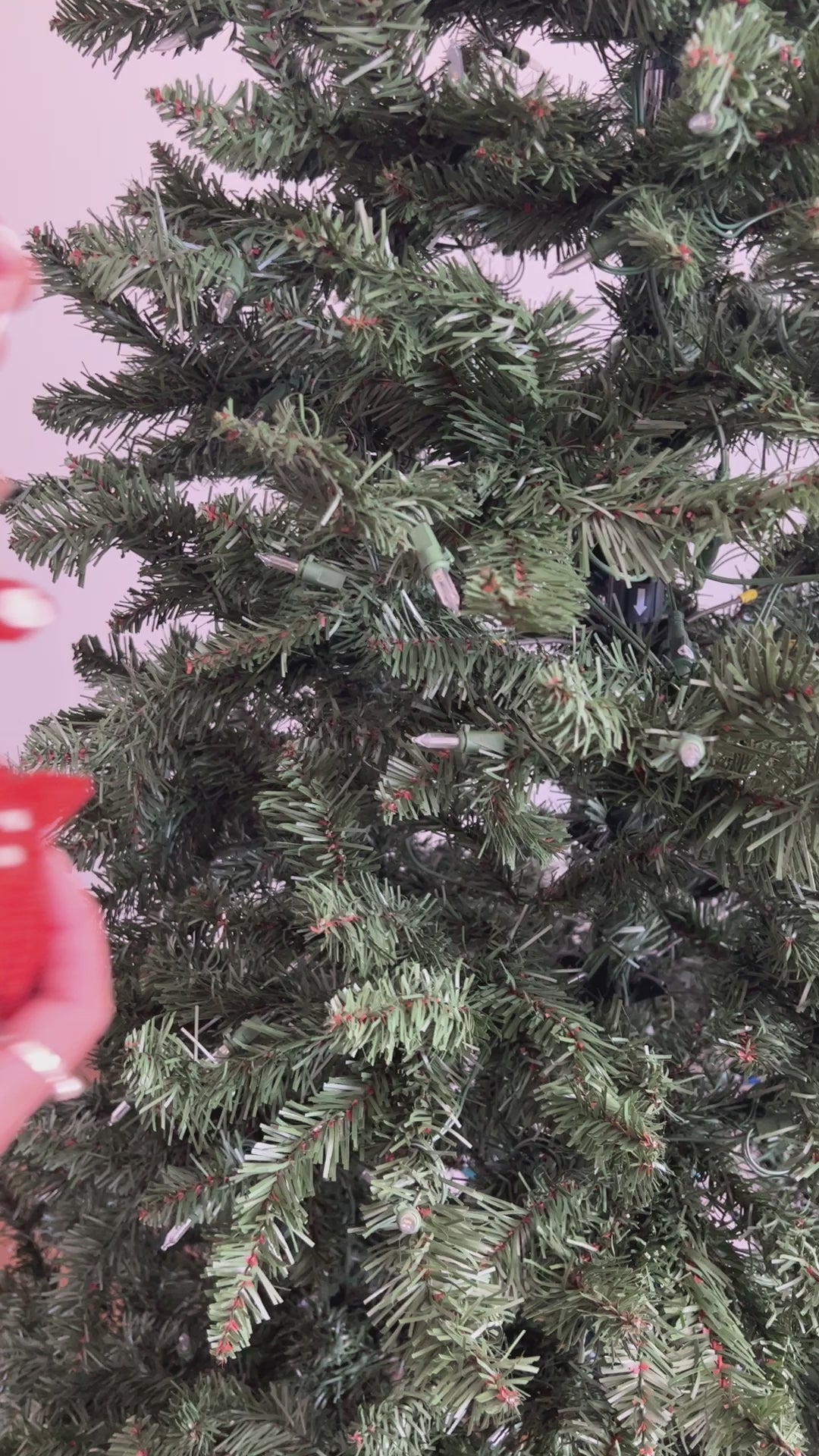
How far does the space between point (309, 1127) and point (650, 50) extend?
41 cm

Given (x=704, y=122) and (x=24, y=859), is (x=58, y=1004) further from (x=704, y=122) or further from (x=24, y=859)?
(x=704, y=122)

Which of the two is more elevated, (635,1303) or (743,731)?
(743,731)

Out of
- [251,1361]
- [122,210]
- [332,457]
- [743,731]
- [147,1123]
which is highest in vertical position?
[122,210]

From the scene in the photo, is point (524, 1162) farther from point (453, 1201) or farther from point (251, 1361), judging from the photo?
point (251, 1361)

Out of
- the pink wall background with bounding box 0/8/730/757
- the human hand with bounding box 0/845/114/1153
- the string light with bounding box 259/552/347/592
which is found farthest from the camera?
the pink wall background with bounding box 0/8/730/757

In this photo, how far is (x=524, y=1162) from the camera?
1.39 ft

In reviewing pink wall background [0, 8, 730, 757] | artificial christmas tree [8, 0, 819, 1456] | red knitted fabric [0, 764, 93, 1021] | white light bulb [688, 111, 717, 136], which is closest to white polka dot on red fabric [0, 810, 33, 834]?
red knitted fabric [0, 764, 93, 1021]

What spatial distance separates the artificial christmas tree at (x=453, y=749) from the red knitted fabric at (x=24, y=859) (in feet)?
0.34

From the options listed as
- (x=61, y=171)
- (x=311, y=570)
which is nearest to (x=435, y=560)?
(x=311, y=570)

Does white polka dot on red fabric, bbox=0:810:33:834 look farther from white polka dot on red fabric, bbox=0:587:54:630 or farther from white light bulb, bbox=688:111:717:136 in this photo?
white light bulb, bbox=688:111:717:136

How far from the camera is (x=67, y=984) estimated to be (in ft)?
0.77

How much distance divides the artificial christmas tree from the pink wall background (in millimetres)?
373

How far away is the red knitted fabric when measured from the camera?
0.23 metres

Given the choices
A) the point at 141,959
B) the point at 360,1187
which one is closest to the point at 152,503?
the point at 141,959
